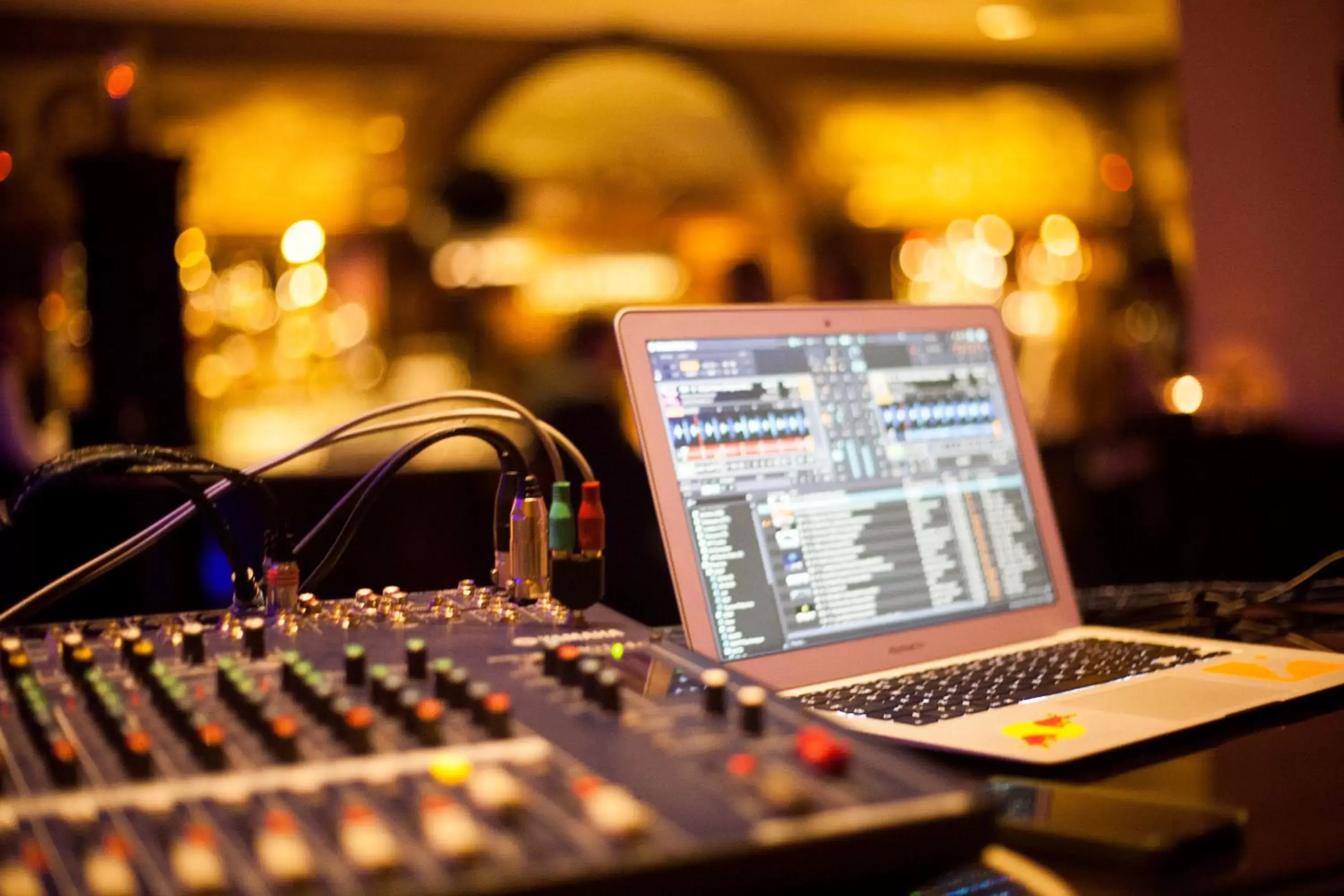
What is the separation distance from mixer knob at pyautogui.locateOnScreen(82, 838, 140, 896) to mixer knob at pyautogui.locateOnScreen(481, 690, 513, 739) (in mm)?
181

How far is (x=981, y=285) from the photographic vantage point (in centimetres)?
781

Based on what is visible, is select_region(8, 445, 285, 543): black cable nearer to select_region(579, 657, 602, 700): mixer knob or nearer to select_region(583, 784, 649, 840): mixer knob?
select_region(579, 657, 602, 700): mixer knob

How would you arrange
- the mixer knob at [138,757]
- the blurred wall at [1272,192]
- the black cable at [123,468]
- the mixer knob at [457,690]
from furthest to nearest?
the blurred wall at [1272,192] < the black cable at [123,468] < the mixer knob at [457,690] < the mixer knob at [138,757]

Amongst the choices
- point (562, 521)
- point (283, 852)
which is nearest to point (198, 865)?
point (283, 852)

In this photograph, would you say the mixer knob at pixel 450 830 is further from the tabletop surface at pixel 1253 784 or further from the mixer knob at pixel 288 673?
the tabletop surface at pixel 1253 784

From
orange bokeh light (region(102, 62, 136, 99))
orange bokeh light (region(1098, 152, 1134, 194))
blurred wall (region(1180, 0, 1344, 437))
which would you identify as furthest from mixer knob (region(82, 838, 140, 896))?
orange bokeh light (region(1098, 152, 1134, 194))

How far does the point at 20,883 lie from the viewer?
1.44 feet

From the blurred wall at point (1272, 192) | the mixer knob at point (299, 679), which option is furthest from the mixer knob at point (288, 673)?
the blurred wall at point (1272, 192)

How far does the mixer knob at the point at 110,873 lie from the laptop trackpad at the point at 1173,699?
0.67 meters

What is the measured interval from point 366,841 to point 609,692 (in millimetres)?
210

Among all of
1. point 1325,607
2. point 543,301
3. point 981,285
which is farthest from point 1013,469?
point 981,285

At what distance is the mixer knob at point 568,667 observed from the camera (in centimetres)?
70

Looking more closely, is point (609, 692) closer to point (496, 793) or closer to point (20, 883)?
point (496, 793)

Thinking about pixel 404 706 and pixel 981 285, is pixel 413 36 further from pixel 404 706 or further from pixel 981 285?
pixel 404 706
